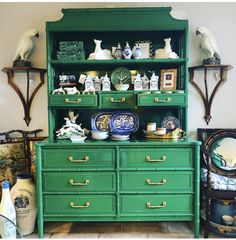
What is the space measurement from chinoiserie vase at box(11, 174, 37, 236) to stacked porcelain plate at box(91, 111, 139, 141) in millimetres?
786

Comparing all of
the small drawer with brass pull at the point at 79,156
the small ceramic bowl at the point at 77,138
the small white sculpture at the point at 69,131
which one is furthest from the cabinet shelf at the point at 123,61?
the small drawer with brass pull at the point at 79,156

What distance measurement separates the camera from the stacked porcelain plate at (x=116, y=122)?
250 cm

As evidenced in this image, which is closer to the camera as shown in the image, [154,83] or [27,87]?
[154,83]

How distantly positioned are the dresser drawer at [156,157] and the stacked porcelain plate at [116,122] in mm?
362

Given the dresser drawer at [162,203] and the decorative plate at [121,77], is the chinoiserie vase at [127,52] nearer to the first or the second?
the decorative plate at [121,77]

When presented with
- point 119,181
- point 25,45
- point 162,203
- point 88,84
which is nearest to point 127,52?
point 88,84

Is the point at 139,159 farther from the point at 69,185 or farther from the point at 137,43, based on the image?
the point at 137,43

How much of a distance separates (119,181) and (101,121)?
0.67 metres

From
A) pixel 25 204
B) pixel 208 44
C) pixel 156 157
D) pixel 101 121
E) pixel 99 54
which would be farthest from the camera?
pixel 101 121

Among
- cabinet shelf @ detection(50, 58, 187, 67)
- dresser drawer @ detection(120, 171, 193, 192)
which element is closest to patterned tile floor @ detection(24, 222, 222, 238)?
dresser drawer @ detection(120, 171, 193, 192)

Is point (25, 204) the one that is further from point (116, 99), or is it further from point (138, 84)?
point (138, 84)

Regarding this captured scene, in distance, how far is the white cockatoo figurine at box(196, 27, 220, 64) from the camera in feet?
8.11

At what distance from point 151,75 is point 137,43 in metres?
0.33

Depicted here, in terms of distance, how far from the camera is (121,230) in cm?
236
